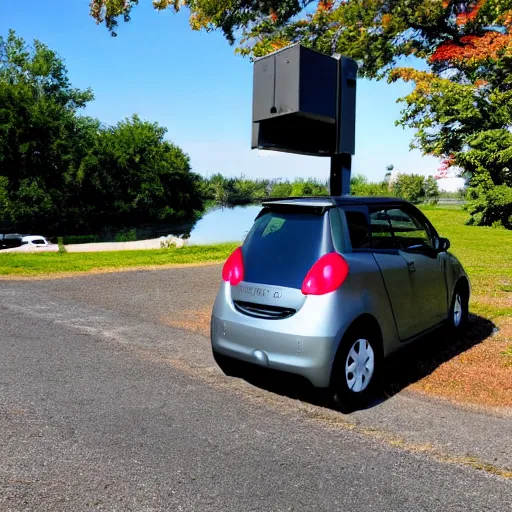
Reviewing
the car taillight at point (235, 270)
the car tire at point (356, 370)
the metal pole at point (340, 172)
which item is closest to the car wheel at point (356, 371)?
the car tire at point (356, 370)

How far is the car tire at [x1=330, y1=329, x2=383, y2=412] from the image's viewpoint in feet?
12.9

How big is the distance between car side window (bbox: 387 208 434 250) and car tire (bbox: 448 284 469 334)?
0.85 m

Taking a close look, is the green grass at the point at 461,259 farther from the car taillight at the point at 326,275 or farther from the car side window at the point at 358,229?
the car taillight at the point at 326,275

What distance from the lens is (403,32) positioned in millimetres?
19516

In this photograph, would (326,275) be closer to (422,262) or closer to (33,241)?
(422,262)

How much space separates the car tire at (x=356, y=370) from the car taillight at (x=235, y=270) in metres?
1.05

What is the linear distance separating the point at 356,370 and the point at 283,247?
114cm

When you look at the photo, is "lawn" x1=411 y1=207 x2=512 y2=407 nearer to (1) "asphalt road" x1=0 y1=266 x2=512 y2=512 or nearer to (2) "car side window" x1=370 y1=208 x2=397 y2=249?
(1) "asphalt road" x1=0 y1=266 x2=512 y2=512

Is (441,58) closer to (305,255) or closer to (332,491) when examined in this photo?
(305,255)

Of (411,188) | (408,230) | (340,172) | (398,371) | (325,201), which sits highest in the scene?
(411,188)

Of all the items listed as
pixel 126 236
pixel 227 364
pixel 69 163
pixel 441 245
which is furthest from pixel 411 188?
pixel 227 364

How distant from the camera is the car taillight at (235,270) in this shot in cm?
443

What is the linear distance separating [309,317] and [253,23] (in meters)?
17.1

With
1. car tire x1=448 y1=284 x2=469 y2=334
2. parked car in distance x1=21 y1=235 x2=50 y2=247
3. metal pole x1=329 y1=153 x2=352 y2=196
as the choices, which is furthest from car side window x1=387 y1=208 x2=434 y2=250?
parked car in distance x1=21 y1=235 x2=50 y2=247
